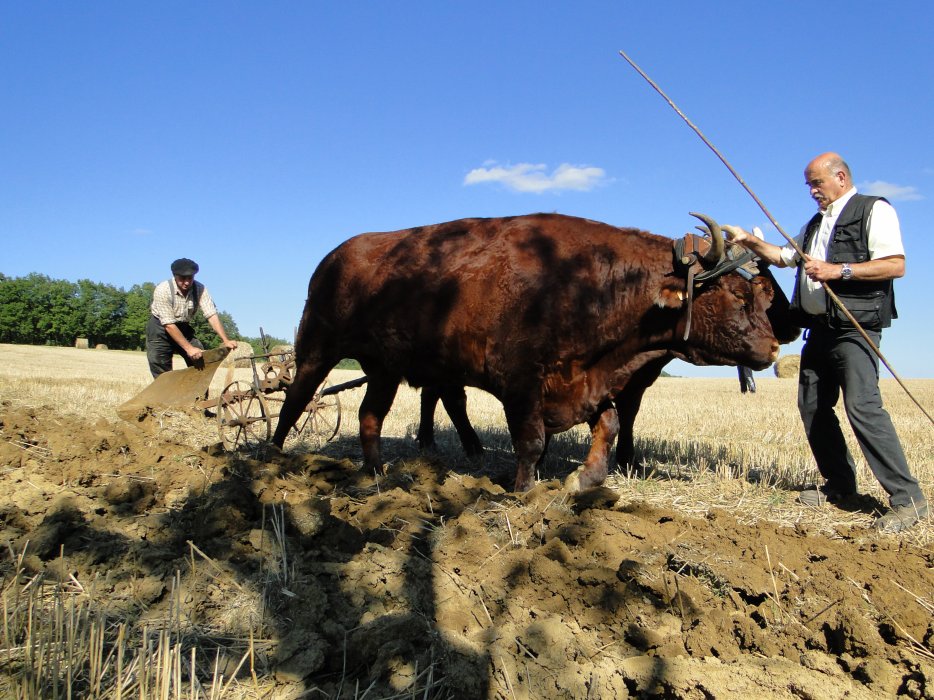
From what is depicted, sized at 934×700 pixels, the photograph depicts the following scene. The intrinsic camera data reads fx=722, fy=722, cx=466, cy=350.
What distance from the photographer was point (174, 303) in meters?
8.21

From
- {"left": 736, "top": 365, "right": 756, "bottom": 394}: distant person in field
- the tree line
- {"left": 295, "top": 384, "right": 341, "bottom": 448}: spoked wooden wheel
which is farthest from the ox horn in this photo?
the tree line

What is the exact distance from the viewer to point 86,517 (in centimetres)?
414

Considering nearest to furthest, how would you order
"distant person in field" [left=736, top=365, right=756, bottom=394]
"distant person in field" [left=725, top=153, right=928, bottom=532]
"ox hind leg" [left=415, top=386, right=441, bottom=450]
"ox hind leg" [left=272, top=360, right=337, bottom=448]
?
"distant person in field" [left=725, top=153, right=928, bottom=532], "ox hind leg" [left=272, top=360, right=337, bottom=448], "ox hind leg" [left=415, top=386, right=441, bottom=450], "distant person in field" [left=736, top=365, right=756, bottom=394]

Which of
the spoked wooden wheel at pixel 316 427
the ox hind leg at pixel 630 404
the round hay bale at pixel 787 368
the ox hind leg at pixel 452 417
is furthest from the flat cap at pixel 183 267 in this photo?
the round hay bale at pixel 787 368

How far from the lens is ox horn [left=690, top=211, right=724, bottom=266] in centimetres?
511

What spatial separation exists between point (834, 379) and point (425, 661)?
12.3ft

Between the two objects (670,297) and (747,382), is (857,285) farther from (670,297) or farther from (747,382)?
(747,382)

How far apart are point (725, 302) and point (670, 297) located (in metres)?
0.41

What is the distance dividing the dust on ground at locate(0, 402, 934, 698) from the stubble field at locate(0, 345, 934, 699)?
0.04 ft

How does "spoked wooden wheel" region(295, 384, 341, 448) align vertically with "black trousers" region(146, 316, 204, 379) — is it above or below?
below

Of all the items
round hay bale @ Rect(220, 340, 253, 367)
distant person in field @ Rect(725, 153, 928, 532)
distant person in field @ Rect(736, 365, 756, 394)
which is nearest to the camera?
distant person in field @ Rect(725, 153, 928, 532)

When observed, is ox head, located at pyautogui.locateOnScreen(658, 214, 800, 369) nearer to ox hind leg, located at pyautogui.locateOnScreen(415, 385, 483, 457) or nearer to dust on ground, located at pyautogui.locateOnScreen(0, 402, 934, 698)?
dust on ground, located at pyautogui.locateOnScreen(0, 402, 934, 698)

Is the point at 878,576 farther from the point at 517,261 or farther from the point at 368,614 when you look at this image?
the point at 517,261

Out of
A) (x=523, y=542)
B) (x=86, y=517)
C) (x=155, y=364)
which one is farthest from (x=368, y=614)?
(x=155, y=364)
